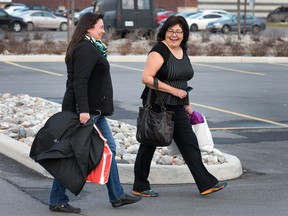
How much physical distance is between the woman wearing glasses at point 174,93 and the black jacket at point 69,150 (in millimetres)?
988

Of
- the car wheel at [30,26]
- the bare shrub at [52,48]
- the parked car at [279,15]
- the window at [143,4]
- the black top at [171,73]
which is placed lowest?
the parked car at [279,15]

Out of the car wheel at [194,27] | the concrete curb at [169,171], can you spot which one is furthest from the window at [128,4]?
the concrete curb at [169,171]

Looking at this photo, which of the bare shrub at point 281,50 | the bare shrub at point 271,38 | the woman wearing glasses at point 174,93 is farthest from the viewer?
the bare shrub at point 271,38

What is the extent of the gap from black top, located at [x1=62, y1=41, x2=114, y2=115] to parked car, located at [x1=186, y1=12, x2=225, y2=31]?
4962cm

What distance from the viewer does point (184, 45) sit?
837 centimetres

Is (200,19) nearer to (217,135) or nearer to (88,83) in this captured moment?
(217,135)

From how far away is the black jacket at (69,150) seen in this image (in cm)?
733

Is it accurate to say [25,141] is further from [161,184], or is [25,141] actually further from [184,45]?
[184,45]

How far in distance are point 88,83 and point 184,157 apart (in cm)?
138

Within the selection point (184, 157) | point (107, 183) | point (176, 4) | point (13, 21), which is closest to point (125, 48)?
point (184, 157)

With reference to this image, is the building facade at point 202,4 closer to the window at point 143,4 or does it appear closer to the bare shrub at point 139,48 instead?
the window at point 143,4

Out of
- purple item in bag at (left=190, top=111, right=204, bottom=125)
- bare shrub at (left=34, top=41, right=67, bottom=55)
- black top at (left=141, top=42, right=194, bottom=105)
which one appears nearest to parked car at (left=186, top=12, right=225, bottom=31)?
bare shrub at (left=34, top=41, right=67, bottom=55)

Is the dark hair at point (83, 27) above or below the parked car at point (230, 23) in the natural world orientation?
above

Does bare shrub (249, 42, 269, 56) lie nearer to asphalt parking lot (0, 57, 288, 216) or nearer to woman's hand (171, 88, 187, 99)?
asphalt parking lot (0, 57, 288, 216)
